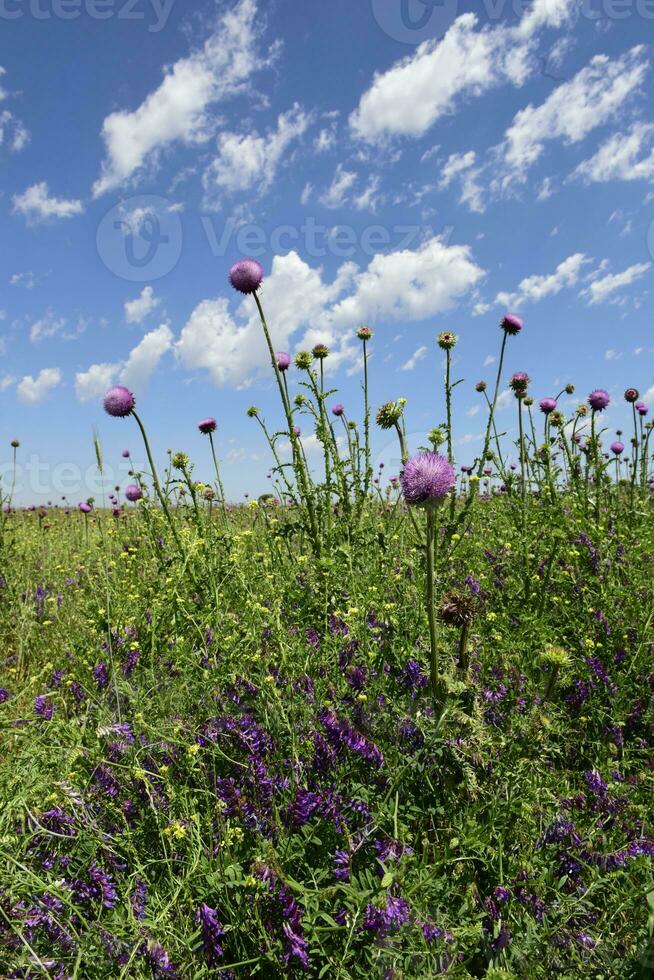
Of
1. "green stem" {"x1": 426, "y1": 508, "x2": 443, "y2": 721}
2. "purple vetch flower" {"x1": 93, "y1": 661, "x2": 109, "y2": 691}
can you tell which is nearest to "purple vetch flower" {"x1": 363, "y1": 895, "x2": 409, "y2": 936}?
"green stem" {"x1": 426, "y1": 508, "x2": 443, "y2": 721}

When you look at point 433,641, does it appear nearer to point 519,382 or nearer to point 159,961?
point 159,961

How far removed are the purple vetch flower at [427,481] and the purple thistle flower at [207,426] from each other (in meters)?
3.04

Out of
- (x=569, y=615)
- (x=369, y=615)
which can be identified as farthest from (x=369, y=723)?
(x=569, y=615)

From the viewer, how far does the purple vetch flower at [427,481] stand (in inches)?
75.7

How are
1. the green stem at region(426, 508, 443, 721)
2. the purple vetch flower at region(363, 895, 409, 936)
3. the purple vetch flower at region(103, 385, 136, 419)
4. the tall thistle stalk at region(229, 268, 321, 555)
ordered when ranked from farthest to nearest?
the tall thistle stalk at region(229, 268, 321, 555) → the purple vetch flower at region(103, 385, 136, 419) → the green stem at region(426, 508, 443, 721) → the purple vetch flower at region(363, 895, 409, 936)

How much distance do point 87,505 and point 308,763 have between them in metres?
5.10

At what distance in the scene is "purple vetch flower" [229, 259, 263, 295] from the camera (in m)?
4.42

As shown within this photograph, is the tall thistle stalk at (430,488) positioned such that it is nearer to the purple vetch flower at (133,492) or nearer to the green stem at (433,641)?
the green stem at (433,641)

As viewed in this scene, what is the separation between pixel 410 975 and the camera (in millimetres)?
1310

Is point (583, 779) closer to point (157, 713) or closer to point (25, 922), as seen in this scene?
point (157, 713)

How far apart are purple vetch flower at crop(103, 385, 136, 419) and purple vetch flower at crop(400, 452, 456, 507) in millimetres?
2501

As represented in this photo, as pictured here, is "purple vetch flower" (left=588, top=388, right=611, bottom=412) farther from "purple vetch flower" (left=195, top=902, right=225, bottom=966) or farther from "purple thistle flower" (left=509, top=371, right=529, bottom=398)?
"purple vetch flower" (left=195, top=902, right=225, bottom=966)

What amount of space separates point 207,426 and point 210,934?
3769mm

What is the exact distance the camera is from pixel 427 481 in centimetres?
193
